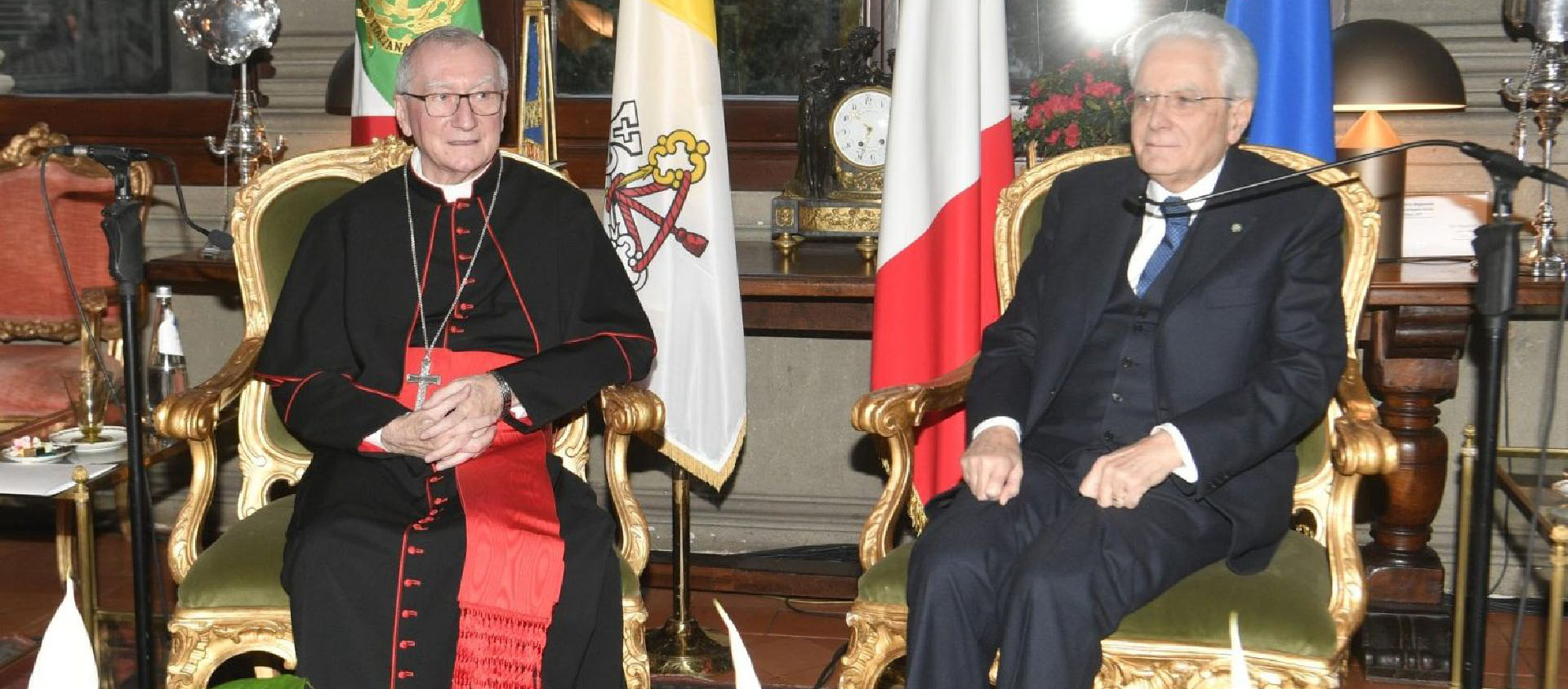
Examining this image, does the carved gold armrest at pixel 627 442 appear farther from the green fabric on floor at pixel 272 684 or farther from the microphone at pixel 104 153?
the green fabric on floor at pixel 272 684

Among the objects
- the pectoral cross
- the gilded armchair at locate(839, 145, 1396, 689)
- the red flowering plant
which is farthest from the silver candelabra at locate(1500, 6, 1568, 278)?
the pectoral cross

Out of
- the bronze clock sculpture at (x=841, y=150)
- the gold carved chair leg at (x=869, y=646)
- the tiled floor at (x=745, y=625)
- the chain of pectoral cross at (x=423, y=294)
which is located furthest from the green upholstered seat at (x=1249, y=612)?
the bronze clock sculpture at (x=841, y=150)

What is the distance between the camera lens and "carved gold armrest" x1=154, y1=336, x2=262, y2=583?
290 centimetres

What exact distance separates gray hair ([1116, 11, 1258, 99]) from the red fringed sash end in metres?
1.50

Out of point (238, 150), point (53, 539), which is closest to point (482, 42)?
point (238, 150)

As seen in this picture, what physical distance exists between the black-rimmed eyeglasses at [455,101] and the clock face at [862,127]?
1.14m

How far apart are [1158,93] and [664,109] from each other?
4.07ft

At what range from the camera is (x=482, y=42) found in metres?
3.05

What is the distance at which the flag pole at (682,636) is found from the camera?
12.1ft

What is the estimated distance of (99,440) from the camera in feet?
11.5

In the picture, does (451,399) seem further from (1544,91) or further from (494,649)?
(1544,91)

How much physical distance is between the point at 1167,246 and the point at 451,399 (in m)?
1.36

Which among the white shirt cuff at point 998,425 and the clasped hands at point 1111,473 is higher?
the white shirt cuff at point 998,425

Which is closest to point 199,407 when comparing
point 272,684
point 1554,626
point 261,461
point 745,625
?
point 261,461
